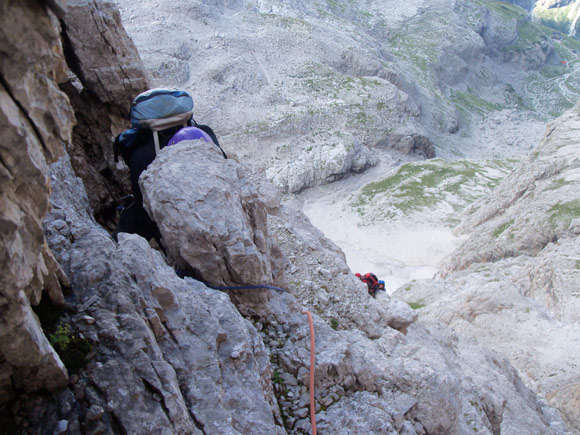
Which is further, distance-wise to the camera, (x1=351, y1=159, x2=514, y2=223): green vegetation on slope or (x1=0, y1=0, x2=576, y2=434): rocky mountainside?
(x1=351, y1=159, x2=514, y2=223): green vegetation on slope

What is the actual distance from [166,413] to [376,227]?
31.2 metres

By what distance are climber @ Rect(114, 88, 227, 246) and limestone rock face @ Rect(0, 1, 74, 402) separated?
3230 mm

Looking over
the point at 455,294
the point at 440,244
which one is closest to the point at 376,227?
the point at 440,244

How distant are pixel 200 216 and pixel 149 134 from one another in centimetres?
203

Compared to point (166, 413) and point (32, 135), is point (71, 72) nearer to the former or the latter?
point (32, 135)

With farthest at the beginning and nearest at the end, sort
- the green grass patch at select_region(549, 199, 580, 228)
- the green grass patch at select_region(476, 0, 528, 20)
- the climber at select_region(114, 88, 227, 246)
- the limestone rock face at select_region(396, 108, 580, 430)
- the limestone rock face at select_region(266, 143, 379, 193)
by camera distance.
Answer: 1. the green grass patch at select_region(476, 0, 528, 20)
2. the limestone rock face at select_region(266, 143, 379, 193)
3. the green grass patch at select_region(549, 199, 580, 228)
4. the limestone rock face at select_region(396, 108, 580, 430)
5. the climber at select_region(114, 88, 227, 246)

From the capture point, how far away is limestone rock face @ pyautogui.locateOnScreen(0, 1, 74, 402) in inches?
118

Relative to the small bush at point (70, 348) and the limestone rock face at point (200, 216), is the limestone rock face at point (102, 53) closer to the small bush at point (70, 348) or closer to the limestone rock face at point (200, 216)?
the limestone rock face at point (200, 216)

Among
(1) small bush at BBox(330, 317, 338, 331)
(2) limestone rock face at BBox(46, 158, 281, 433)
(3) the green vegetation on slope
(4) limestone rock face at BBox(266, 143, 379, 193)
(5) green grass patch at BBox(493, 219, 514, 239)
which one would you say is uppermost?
(2) limestone rock face at BBox(46, 158, 281, 433)

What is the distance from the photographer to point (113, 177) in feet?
31.9

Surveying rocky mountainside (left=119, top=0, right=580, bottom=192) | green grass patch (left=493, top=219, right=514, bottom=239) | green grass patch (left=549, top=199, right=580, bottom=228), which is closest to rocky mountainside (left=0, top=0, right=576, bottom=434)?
green grass patch (left=549, top=199, right=580, bottom=228)

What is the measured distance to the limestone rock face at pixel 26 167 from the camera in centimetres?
299

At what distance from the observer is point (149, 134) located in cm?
749

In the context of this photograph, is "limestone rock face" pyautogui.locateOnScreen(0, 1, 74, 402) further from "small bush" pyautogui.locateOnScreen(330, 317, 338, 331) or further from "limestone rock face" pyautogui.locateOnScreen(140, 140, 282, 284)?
"small bush" pyautogui.locateOnScreen(330, 317, 338, 331)
